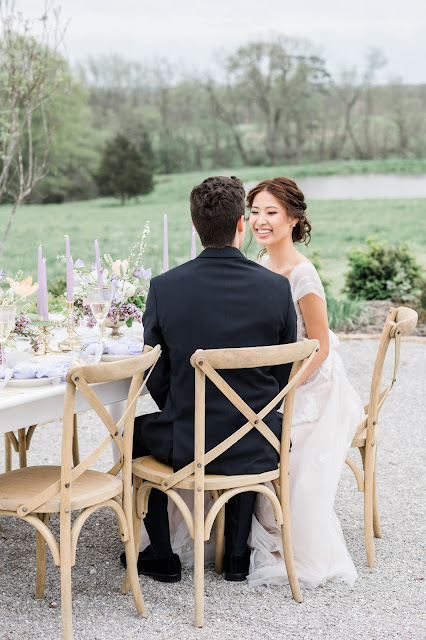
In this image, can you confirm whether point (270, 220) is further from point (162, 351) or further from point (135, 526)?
point (135, 526)

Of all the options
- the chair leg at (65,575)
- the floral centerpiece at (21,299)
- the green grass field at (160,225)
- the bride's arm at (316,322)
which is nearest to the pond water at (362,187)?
the green grass field at (160,225)

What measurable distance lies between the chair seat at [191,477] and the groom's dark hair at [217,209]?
2.61 feet

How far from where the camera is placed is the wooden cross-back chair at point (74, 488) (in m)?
2.54

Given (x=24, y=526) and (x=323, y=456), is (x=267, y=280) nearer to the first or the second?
(x=323, y=456)

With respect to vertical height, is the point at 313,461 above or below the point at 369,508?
above

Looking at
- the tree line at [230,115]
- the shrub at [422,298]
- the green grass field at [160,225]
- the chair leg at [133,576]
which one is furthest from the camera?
the tree line at [230,115]

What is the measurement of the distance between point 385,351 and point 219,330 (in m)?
0.88

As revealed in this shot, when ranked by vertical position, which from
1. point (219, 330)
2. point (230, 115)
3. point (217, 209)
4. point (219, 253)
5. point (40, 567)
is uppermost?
point (230, 115)

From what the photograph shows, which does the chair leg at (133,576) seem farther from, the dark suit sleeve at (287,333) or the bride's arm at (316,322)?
the bride's arm at (316,322)

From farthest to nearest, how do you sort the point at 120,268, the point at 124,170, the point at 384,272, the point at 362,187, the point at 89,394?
the point at 124,170, the point at 362,187, the point at 384,272, the point at 120,268, the point at 89,394

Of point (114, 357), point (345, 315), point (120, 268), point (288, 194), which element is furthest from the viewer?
point (345, 315)

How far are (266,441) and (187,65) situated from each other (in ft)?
47.2

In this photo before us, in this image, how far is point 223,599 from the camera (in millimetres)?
3002

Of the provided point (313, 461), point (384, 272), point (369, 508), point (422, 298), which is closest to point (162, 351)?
point (313, 461)
